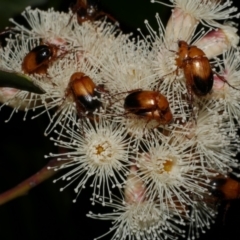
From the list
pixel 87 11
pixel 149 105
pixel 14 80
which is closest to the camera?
pixel 14 80

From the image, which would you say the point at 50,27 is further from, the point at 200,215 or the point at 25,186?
the point at 200,215

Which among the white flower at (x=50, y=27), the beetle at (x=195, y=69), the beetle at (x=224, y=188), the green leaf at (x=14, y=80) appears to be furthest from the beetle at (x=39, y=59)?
the beetle at (x=224, y=188)

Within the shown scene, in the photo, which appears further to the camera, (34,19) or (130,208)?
(34,19)

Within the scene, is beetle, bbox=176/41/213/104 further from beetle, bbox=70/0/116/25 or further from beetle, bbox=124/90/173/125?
beetle, bbox=70/0/116/25

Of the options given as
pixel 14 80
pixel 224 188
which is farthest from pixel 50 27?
pixel 224 188

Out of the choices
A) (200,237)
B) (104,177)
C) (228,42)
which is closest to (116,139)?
(104,177)

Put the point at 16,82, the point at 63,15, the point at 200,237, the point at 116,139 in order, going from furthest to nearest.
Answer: the point at 200,237, the point at 63,15, the point at 116,139, the point at 16,82

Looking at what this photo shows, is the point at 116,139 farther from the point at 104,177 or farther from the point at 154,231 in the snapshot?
the point at 154,231

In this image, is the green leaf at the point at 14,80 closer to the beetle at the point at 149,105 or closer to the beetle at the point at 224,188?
the beetle at the point at 149,105
